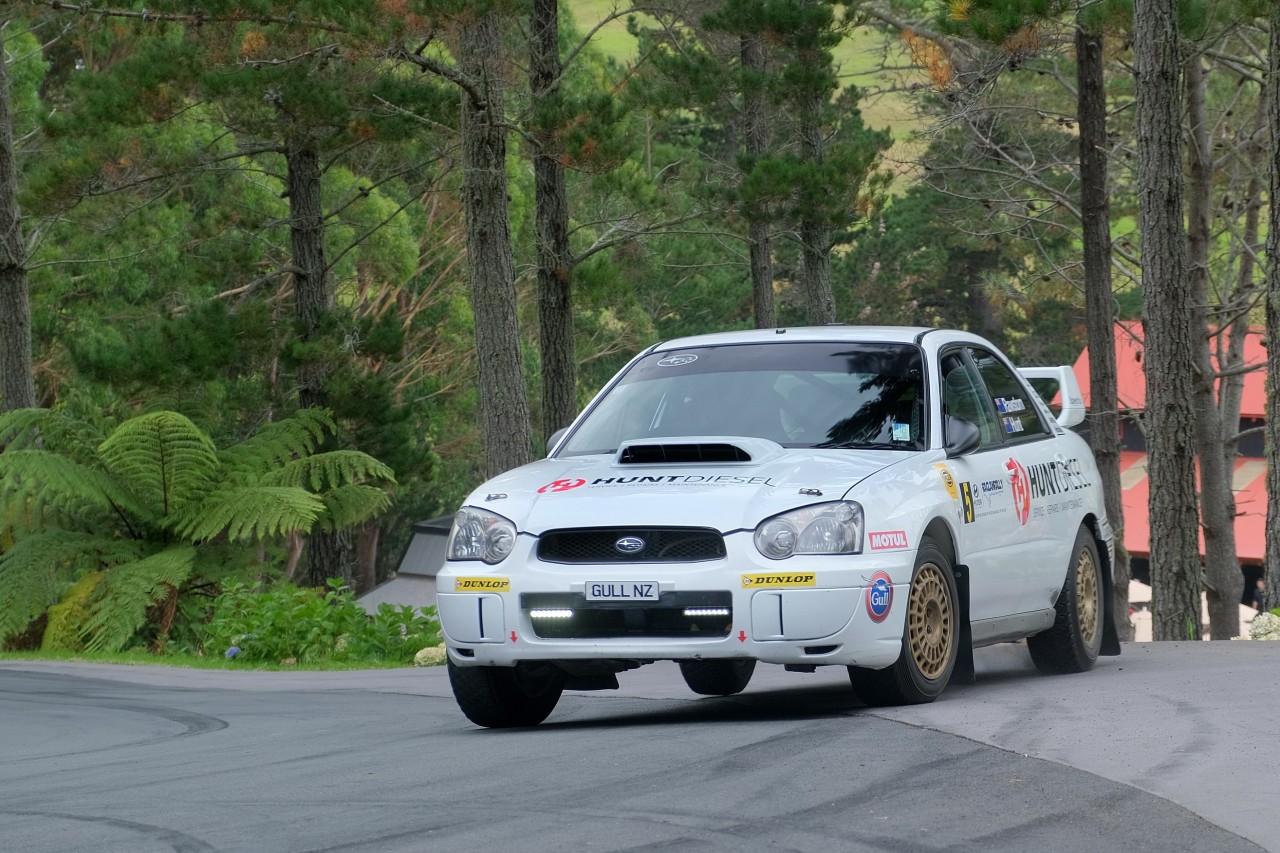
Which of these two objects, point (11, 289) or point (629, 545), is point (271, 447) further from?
point (629, 545)

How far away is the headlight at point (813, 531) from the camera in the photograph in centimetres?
728

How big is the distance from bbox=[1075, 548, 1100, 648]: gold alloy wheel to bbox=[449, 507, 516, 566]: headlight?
3.68 m

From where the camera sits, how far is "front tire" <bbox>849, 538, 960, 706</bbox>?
7691 millimetres

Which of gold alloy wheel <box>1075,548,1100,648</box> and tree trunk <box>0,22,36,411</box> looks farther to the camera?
tree trunk <box>0,22,36,411</box>

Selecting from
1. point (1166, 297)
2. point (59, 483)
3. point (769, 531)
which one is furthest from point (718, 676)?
point (59, 483)

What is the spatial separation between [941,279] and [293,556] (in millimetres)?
29081

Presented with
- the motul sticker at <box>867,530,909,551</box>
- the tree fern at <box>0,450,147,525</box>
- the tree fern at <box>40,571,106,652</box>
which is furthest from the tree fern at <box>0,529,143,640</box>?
the motul sticker at <box>867,530,909,551</box>

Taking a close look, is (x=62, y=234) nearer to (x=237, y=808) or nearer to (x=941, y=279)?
(x=237, y=808)

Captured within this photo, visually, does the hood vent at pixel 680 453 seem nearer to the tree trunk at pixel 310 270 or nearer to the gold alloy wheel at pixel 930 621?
the gold alloy wheel at pixel 930 621

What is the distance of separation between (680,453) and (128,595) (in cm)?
972

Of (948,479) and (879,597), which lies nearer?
(879,597)

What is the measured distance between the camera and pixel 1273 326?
599 inches

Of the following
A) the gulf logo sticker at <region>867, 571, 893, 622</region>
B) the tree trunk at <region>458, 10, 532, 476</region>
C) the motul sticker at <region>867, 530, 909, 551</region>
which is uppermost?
the tree trunk at <region>458, 10, 532, 476</region>

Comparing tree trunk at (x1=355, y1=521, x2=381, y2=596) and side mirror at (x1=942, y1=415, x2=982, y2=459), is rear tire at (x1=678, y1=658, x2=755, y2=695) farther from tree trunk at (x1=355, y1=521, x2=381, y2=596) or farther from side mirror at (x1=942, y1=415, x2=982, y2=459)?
tree trunk at (x1=355, y1=521, x2=381, y2=596)
